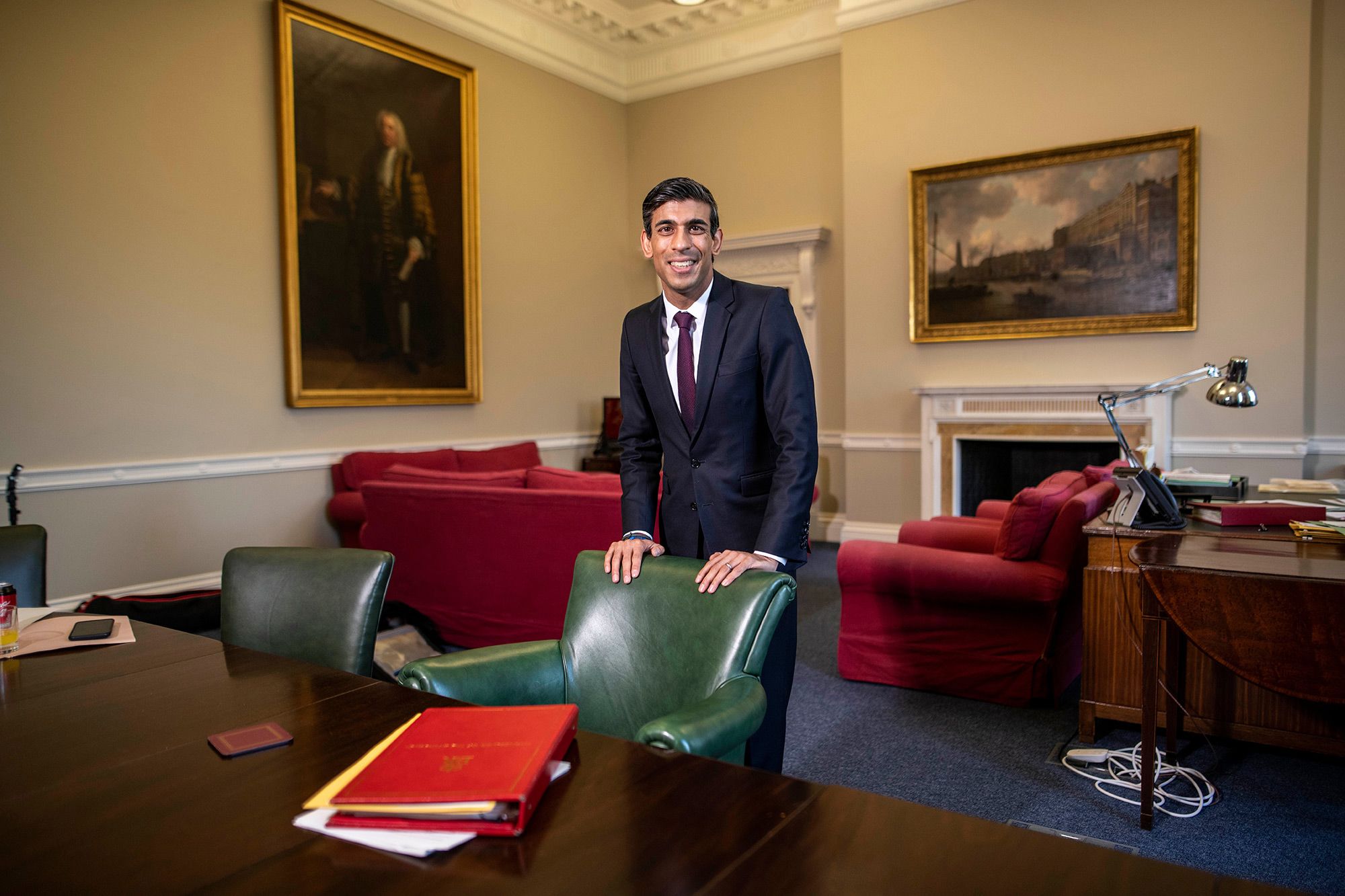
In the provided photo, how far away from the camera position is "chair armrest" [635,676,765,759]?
134cm

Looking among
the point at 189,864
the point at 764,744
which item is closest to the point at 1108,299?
the point at 764,744

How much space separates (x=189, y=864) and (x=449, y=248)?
6355 millimetres

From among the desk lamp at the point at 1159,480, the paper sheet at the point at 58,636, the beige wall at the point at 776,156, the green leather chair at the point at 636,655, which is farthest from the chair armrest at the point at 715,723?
the beige wall at the point at 776,156

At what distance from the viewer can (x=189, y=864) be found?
954 millimetres

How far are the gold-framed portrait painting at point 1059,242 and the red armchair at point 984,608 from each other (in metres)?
2.59

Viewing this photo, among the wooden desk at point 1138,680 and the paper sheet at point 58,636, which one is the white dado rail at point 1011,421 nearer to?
the wooden desk at point 1138,680

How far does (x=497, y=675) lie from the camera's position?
1782 mm

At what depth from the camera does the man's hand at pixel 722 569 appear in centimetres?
179

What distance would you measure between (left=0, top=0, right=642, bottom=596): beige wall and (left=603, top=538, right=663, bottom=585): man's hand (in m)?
4.18

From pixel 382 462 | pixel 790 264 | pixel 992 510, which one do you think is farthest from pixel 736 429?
pixel 790 264

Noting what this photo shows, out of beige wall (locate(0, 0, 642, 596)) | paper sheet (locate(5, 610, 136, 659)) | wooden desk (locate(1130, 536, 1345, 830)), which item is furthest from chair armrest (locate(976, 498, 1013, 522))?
paper sheet (locate(5, 610, 136, 659))

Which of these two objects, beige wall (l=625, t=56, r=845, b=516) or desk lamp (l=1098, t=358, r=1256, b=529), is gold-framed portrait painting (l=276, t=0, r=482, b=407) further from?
desk lamp (l=1098, t=358, r=1256, b=529)

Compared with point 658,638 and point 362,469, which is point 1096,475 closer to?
point 658,638

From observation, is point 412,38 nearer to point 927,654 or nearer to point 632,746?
point 927,654
